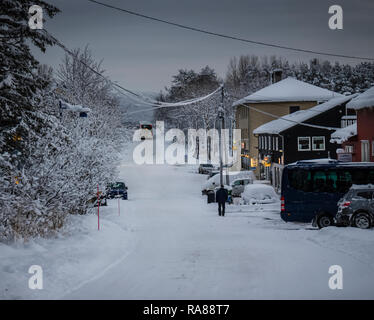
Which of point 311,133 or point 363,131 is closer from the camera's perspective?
point 363,131

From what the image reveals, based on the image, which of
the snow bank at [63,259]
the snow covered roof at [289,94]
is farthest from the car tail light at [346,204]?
the snow covered roof at [289,94]

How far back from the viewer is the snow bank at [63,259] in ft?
31.9

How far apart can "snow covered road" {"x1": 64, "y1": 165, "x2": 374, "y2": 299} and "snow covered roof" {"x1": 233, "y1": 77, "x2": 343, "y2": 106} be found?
4109 centimetres

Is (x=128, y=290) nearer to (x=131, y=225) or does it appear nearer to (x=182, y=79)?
(x=131, y=225)

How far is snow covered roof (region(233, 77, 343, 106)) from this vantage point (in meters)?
63.0

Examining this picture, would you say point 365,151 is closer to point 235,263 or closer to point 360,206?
point 360,206

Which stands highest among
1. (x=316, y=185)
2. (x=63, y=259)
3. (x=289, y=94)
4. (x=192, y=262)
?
(x=289, y=94)

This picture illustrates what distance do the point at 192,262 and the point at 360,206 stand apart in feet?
30.3

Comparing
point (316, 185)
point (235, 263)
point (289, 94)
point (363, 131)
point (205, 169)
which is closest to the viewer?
point (235, 263)

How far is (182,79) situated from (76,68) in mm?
64828

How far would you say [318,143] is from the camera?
47969 mm

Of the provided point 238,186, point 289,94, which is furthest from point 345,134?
point 289,94

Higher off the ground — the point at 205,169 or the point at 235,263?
the point at 205,169

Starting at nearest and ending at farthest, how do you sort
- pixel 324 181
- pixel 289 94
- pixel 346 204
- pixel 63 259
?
pixel 63 259 < pixel 346 204 < pixel 324 181 < pixel 289 94
